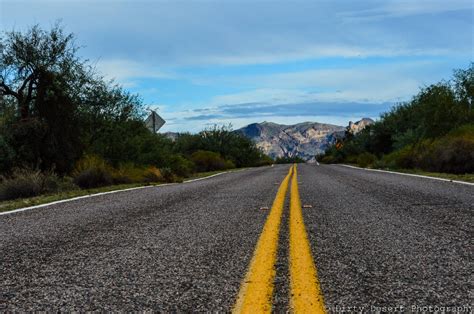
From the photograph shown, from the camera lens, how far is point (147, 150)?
23594mm

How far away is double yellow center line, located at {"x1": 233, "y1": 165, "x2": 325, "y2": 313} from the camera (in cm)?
221

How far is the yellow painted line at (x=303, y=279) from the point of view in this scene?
221cm

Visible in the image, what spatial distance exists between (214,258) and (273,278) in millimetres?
728

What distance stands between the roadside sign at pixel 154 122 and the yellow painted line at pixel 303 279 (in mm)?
18990

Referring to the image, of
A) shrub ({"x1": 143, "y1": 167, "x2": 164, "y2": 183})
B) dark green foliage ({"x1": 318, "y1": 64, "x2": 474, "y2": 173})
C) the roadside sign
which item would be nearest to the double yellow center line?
shrub ({"x1": 143, "y1": 167, "x2": 164, "y2": 183})

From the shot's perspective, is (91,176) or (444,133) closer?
(91,176)

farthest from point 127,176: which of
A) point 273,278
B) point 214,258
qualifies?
point 273,278

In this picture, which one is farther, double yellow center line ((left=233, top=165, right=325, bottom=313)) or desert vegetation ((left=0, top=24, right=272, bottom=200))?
desert vegetation ((left=0, top=24, right=272, bottom=200))

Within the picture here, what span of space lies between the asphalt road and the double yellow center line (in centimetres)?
5

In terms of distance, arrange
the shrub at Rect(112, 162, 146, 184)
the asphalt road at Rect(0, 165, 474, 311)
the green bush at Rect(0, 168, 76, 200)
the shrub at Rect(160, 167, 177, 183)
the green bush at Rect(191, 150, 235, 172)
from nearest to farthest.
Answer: the asphalt road at Rect(0, 165, 474, 311) → the green bush at Rect(0, 168, 76, 200) → the shrub at Rect(112, 162, 146, 184) → the shrub at Rect(160, 167, 177, 183) → the green bush at Rect(191, 150, 235, 172)

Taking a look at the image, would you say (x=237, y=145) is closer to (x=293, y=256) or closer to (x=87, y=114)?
(x=87, y=114)

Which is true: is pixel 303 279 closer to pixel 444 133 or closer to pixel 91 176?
pixel 91 176

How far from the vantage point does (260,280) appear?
265 cm

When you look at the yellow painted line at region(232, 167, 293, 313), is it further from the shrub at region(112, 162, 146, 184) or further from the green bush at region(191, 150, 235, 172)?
the green bush at region(191, 150, 235, 172)
